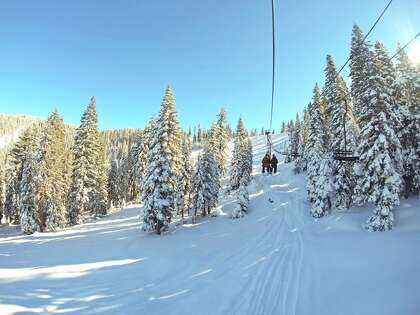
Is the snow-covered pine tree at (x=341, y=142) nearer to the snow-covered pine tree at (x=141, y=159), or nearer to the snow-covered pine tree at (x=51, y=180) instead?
the snow-covered pine tree at (x=141, y=159)

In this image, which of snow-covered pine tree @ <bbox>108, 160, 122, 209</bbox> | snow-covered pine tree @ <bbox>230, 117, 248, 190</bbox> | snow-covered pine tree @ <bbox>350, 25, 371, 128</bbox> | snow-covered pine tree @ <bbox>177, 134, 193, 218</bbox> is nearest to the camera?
snow-covered pine tree @ <bbox>350, 25, 371, 128</bbox>

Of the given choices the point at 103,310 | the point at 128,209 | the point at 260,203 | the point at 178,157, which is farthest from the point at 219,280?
the point at 128,209

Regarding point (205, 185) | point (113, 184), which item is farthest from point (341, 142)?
point (113, 184)

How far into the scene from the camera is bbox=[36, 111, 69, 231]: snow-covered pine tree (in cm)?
3953

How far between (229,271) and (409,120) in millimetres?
23356

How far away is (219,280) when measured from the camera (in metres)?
15.5

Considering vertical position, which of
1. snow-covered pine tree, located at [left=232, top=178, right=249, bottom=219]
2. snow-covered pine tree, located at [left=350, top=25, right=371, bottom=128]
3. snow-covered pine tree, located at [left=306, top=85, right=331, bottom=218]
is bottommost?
snow-covered pine tree, located at [left=232, top=178, right=249, bottom=219]

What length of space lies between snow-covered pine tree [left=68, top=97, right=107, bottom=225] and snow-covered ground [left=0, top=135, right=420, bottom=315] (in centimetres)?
911

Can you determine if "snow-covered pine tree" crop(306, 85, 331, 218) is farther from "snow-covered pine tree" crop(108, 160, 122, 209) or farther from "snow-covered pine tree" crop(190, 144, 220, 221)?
"snow-covered pine tree" crop(108, 160, 122, 209)

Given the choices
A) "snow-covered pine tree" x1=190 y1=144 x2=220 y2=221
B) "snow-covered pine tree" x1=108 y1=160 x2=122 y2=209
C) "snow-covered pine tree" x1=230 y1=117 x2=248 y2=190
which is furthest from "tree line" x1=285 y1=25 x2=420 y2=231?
"snow-covered pine tree" x1=108 y1=160 x2=122 y2=209

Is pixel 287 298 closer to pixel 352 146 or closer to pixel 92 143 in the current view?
pixel 352 146

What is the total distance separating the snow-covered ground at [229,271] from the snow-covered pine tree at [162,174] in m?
2.25

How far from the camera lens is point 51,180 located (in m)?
40.2

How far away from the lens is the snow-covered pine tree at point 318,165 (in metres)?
35.0
